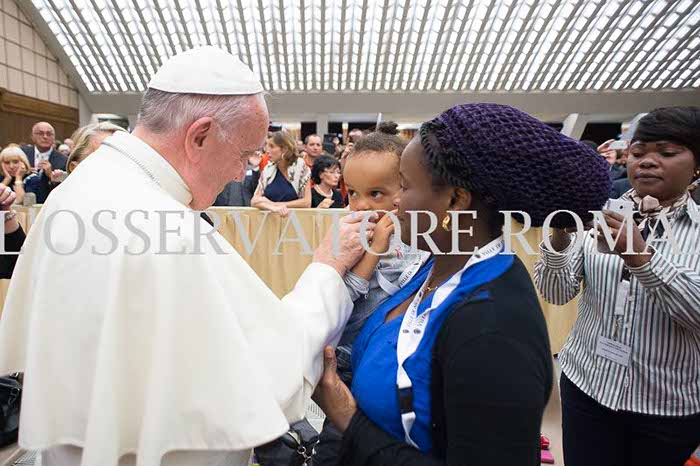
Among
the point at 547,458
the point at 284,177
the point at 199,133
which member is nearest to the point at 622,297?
the point at 199,133

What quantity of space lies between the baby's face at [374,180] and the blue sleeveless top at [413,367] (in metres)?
0.72

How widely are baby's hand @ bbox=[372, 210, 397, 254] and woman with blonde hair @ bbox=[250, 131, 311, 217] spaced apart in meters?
3.89

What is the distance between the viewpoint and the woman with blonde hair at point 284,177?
5.33m

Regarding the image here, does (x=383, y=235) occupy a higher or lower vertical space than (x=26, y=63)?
lower

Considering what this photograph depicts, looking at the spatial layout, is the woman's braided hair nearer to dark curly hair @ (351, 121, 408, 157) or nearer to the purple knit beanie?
the purple knit beanie

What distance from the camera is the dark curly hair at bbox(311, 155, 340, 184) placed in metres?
5.75

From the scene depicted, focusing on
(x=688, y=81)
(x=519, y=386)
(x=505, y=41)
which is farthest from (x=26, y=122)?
(x=688, y=81)

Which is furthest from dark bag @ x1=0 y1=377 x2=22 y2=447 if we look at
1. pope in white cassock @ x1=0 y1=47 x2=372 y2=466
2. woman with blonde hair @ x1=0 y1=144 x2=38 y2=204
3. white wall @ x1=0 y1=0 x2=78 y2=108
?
white wall @ x1=0 y1=0 x2=78 y2=108

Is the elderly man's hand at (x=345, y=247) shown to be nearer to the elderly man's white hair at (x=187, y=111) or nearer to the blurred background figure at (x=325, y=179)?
the elderly man's white hair at (x=187, y=111)

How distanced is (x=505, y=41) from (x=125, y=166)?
25254 millimetres

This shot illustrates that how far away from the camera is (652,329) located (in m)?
1.79

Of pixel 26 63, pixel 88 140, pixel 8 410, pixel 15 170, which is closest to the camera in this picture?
pixel 88 140

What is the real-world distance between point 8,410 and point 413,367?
327cm

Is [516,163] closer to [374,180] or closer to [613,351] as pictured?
[374,180]
